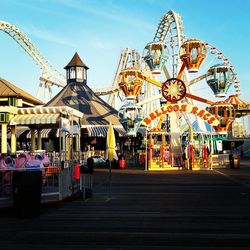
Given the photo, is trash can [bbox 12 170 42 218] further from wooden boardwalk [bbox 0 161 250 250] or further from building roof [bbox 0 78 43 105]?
building roof [bbox 0 78 43 105]

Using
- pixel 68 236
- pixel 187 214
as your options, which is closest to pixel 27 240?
pixel 68 236

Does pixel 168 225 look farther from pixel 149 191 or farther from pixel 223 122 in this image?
pixel 223 122

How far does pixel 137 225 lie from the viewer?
7.53 metres

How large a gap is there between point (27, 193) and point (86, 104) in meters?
35.0

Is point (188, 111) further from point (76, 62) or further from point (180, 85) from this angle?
point (76, 62)

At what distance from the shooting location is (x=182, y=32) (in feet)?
137

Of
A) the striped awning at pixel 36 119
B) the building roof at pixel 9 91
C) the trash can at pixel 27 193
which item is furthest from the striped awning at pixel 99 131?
the trash can at pixel 27 193

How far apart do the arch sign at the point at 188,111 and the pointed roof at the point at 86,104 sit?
14076mm

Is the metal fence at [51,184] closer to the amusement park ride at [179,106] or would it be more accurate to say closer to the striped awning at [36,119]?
the striped awning at [36,119]

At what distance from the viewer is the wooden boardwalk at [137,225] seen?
6.14m

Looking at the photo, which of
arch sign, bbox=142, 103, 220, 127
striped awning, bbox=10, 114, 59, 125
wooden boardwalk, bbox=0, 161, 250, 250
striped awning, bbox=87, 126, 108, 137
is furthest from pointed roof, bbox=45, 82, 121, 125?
wooden boardwalk, bbox=0, 161, 250, 250

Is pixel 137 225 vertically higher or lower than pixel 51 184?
lower

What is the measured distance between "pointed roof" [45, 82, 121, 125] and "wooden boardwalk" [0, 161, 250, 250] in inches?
1187

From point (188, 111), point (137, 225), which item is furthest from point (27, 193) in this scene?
point (188, 111)
